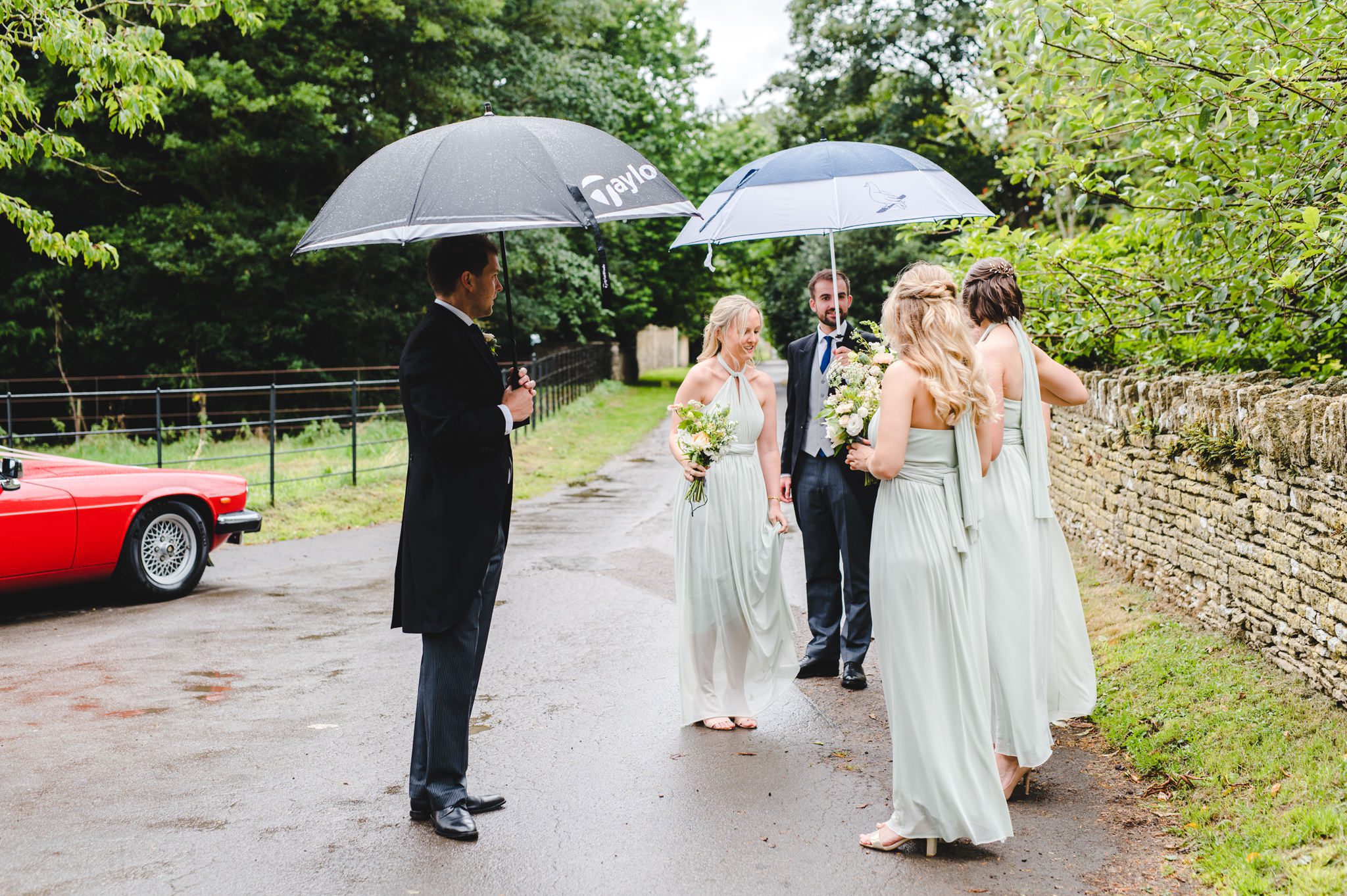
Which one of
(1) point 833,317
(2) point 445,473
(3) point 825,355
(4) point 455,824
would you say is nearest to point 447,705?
(4) point 455,824

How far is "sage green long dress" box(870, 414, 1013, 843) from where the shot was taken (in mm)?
4371

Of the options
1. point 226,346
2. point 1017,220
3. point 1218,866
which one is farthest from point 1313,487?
point 1017,220

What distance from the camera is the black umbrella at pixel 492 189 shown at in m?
4.34

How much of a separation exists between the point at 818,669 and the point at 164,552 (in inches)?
219

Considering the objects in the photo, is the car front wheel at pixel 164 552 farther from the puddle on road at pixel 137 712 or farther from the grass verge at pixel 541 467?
the puddle on road at pixel 137 712

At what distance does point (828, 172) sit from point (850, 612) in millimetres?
2583

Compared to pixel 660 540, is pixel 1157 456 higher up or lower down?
higher up

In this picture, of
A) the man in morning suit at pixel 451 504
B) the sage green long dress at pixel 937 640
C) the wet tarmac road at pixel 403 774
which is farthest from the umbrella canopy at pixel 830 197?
the wet tarmac road at pixel 403 774

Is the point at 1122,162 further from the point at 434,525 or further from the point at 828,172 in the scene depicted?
the point at 434,525

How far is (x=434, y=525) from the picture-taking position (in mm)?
4547

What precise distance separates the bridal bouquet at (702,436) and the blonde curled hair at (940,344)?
1.68 metres

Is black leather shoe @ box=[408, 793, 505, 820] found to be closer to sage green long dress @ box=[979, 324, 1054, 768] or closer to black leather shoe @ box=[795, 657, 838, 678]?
sage green long dress @ box=[979, 324, 1054, 768]

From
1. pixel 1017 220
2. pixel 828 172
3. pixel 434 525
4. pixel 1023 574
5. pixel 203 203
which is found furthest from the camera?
pixel 1017 220

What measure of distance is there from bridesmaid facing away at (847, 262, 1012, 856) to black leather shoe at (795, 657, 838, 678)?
92.5 inches
